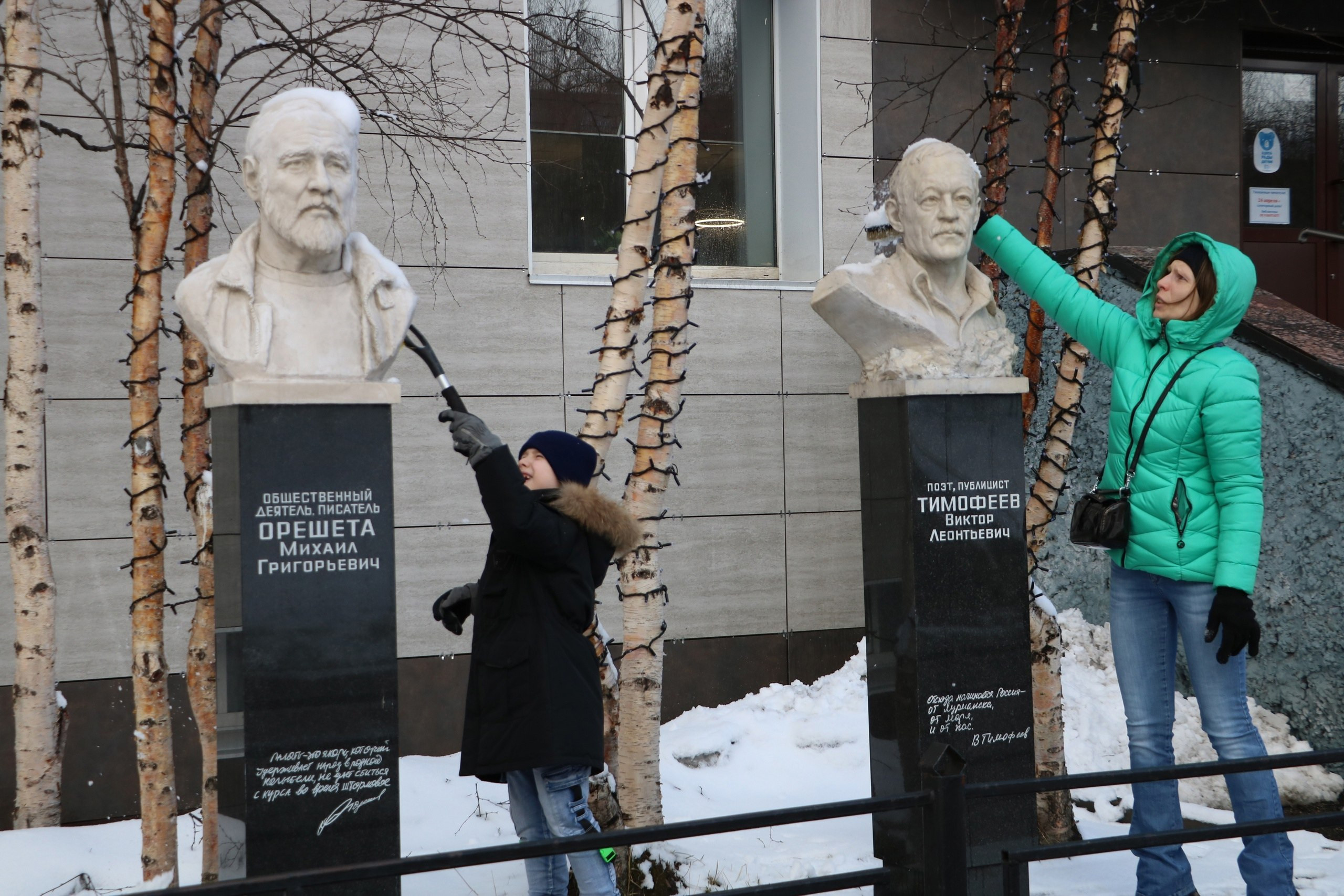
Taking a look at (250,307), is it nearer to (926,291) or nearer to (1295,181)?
(926,291)

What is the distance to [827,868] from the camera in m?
4.36

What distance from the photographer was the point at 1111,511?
3756mm

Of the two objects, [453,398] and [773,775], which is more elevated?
[453,398]

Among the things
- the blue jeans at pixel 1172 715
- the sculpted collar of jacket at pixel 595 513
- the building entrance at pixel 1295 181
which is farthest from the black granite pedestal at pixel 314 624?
the building entrance at pixel 1295 181

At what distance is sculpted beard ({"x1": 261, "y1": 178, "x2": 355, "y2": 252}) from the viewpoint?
11.9ft

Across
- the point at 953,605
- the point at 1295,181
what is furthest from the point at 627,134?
the point at 1295,181

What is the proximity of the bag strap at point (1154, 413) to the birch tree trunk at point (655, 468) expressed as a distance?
160 centimetres

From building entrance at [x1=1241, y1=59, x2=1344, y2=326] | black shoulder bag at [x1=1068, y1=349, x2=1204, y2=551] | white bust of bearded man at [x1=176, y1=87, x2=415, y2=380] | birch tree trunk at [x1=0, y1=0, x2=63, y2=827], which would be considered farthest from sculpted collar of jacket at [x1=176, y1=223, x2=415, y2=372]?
building entrance at [x1=1241, y1=59, x2=1344, y2=326]

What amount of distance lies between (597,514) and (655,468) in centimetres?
116

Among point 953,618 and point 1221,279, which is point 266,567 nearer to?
point 953,618

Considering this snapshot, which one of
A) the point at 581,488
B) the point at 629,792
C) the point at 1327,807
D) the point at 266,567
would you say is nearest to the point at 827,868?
the point at 629,792

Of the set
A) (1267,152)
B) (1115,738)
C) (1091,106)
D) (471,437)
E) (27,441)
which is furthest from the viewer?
(1267,152)

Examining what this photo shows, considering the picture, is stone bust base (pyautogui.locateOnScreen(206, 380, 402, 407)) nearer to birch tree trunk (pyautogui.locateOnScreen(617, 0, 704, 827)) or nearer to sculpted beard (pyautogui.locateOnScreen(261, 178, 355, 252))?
sculpted beard (pyautogui.locateOnScreen(261, 178, 355, 252))
